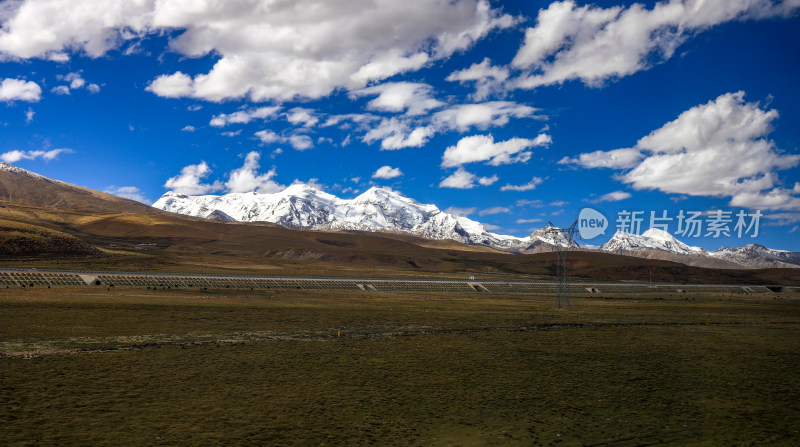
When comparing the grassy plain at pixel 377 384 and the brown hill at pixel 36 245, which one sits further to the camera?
the brown hill at pixel 36 245

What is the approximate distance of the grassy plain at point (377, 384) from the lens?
14695 mm

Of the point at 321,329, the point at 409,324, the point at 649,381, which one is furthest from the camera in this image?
the point at 409,324

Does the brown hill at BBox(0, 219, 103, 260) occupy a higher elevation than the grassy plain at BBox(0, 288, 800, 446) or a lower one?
higher

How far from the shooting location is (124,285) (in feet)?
240

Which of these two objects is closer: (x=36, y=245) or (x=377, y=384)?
(x=377, y=384)

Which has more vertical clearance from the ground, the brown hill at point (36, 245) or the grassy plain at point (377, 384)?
the brown hill at point (36, 245)

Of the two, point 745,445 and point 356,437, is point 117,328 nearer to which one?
point 356,437

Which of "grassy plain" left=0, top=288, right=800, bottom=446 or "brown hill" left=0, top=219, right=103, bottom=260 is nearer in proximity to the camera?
"grassy plain" left=0, top=288, right=800, bottom=446

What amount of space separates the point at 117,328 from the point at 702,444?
106ft

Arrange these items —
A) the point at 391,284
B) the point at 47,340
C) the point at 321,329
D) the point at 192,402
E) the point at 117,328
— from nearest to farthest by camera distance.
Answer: the point at 192,402 < the point at 47,340 < the point at 117,328 < the point at 321,329 < the point at 391,284

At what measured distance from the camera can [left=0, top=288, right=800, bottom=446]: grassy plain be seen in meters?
14.7

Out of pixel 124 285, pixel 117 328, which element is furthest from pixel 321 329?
pixel 124 285

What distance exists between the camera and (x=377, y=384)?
20.6m

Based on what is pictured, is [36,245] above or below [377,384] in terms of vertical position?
above
